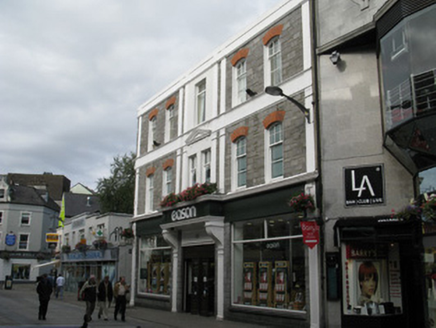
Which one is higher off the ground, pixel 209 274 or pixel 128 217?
pixel 128 217

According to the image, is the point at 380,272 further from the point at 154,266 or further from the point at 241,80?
the point at 154,266

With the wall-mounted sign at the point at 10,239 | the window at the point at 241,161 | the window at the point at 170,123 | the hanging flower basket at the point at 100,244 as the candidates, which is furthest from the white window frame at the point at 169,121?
the wall-mounted sign at the point at 10,239

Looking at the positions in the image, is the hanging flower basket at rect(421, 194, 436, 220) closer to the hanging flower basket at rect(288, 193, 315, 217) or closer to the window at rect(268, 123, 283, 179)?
the hanging flower basket at rect(288, 193, 315, 217)

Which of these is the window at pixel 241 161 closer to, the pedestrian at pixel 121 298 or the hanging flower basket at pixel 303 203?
the hanging flower basket at pixel 303 203

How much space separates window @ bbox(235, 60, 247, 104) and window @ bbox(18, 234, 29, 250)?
4784 centimetres

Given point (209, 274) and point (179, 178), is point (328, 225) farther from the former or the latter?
point (179, 178)

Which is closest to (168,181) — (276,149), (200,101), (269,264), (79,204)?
(200,101)

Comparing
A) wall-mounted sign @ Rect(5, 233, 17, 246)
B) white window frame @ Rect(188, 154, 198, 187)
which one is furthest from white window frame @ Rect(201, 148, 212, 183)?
wall-mounted sign @ Rect(5, 233, 17, 246)

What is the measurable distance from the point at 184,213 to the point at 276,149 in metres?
5.45

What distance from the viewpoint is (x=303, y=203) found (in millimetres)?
14203

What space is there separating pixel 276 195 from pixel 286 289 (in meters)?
3.00

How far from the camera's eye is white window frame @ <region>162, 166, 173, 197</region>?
928 inches

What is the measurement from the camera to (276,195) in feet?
52.7

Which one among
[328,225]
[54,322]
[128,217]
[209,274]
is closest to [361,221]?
[328,225]
